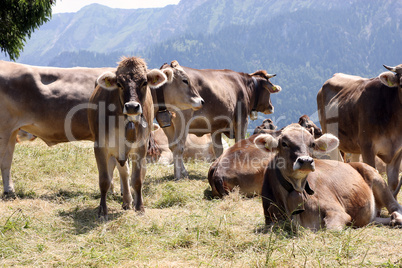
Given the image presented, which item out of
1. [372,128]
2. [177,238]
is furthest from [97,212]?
[372,128]

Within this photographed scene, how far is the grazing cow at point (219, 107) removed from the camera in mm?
9867

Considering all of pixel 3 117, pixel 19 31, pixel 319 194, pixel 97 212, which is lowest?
pixel 97 212

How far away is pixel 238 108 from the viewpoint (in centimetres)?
1146

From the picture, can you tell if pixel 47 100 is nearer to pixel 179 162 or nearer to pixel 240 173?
pixel 179 162

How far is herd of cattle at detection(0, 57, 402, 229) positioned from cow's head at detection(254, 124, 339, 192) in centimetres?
1

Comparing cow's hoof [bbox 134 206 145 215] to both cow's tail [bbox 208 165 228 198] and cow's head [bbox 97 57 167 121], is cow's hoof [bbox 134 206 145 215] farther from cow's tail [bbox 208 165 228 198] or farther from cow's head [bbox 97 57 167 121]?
cow's tail [bbox 208 165 228 198]

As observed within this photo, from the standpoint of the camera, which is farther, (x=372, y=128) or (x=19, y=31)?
(x=19, y=31)

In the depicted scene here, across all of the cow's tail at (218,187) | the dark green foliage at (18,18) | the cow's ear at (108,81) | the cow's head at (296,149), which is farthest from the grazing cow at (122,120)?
the dark green foliage at (18,18)

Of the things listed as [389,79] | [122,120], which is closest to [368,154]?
[389,79]

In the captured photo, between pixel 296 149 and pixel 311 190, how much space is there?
1.60ft

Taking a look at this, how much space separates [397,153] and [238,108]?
4.46 meters

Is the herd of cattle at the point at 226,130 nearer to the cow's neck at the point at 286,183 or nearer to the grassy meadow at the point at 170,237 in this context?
the cow's neck at the point at 286,183

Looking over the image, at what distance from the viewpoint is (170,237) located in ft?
16.8

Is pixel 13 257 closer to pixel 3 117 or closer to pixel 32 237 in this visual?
pixel 32 237
